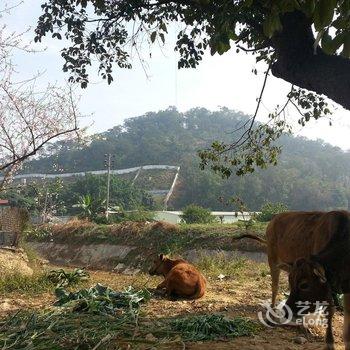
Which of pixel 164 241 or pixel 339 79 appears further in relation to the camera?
pixel 164 241

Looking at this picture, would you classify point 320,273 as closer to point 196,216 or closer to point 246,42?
point 246,42

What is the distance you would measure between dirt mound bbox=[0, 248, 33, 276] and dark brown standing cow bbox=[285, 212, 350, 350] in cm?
756

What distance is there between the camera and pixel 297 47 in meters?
5.89

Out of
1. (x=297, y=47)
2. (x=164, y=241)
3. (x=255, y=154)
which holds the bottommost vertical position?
(x=164, y=241)

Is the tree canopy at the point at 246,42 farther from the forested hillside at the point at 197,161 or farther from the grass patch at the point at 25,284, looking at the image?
the forested hillside at the point at 197,161

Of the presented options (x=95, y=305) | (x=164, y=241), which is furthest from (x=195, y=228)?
(x=95, y=305)

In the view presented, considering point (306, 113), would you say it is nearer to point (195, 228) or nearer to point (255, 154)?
point (255, 154)

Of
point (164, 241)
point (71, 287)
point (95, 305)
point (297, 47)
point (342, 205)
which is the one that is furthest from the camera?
point (342, 205)

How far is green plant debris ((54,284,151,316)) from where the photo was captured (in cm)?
632

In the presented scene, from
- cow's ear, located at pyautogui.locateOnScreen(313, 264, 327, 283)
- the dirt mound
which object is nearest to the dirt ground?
cow's ear, located at pyautogui.locateOnScreen(313, 264, 327, 283)

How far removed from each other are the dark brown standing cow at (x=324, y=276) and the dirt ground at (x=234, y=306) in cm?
82

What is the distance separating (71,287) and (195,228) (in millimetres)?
14906

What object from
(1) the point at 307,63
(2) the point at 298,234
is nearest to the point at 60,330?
(2) the point at 298,234

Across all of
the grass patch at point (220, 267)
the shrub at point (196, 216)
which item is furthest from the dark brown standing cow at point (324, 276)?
the shrub at point (196, 216)
